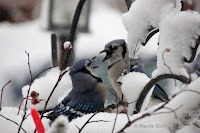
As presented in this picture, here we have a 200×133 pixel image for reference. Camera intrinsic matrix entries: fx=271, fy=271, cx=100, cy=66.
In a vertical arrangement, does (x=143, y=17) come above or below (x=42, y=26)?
above

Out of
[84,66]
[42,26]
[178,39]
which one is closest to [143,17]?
[178,39]

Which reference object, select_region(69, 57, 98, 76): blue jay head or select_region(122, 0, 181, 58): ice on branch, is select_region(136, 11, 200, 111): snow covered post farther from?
select_region(69, 57, 98, 76): blue jay head

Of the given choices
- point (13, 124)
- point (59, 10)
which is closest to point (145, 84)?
point (13, 124)

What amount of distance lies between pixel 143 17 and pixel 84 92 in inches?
9.8

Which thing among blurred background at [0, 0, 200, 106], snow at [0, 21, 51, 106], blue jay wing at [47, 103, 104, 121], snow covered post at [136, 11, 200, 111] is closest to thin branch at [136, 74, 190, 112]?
snow covered post at [136, 11, 200, 111]

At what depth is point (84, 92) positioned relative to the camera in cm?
65

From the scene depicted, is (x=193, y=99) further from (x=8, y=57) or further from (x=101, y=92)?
(x=8, y=57)

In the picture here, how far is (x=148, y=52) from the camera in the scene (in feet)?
3.51

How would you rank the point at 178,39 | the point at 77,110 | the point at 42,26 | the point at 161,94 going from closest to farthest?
1. the point at 178,39
2. the point at 77,110
3. the point at 161,94
4. the point at 42,26

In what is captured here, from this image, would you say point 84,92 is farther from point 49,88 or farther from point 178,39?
point 178,39

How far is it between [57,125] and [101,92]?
43 centimetres

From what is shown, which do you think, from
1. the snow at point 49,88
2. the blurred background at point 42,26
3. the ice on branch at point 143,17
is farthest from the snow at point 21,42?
the ice on branch at point 143,17

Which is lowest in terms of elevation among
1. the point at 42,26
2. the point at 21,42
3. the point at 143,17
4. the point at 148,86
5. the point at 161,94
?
the point at 21,42

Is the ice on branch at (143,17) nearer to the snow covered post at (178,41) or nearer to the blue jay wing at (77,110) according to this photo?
the snow covered post at (178,41)
